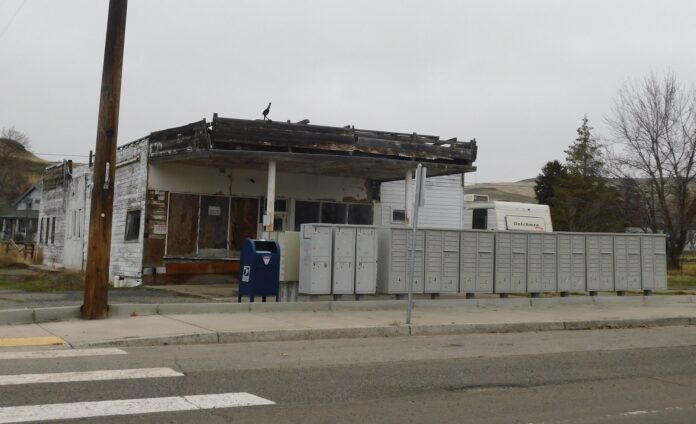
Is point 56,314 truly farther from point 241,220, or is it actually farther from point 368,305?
point 241,220

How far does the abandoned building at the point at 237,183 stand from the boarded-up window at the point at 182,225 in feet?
0.10

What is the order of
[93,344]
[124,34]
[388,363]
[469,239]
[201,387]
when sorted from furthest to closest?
[469,239] → [124,34] → [93,344] → [388,363] → [201,387]

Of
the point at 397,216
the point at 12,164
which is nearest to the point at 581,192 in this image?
the point at 397,216

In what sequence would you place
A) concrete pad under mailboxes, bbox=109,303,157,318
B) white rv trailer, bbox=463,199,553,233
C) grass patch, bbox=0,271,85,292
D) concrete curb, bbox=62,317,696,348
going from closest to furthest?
1. concrete curb, bbox=62,317,696,348
2. concrete pad under mailboxes, bbox=109,303,157,318
3. grass patch, bbox=0,271,85,292
4. white rv trailer, bbox=463,199,553,233

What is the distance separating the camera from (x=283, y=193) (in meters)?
22.4

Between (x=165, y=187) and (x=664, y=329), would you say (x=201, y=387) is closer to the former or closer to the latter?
(x=664, y=329)

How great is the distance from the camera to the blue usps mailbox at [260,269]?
572 inches

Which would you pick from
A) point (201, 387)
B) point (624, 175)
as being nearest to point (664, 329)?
point (201, 387)

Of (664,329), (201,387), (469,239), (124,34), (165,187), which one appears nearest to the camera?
(201,387)

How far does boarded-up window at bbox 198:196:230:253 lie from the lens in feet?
69.3

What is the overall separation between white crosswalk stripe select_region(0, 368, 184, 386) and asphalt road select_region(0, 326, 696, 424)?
137 millimetres

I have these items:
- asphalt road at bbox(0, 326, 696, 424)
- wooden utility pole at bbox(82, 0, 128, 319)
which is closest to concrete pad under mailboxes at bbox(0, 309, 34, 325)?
wooden utility pole at bbox(82, 0, 128, 319)

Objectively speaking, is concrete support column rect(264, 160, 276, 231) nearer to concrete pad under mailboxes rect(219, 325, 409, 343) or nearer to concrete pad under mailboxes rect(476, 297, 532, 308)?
concrete pad under mailboxes rect(476, 297, 532, 308)

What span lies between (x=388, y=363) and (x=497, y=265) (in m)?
8.13
